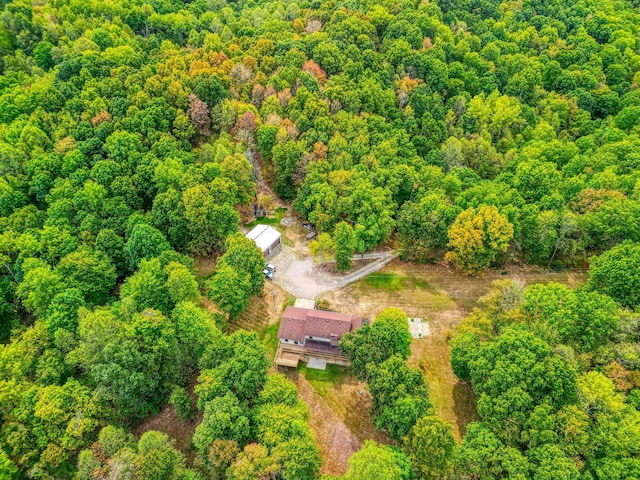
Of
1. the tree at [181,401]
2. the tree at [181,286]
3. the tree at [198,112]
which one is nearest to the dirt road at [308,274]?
the tree at [181,286]

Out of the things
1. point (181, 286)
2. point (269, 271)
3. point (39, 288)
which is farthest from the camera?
point (269, 271)

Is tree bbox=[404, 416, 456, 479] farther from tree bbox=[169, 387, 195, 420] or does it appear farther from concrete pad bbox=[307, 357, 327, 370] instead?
tree bbox=[169, 387, 195, 420]

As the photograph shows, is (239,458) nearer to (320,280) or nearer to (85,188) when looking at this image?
(320,280)

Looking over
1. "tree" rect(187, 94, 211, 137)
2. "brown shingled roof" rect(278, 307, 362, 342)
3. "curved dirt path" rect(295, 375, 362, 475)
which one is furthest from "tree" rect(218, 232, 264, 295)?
"tree" rect(187, 94, 211, 137)

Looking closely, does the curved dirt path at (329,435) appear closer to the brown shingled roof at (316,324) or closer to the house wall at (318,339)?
the house wall at (318,339)

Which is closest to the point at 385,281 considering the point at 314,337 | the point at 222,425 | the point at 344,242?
the point at 344,242

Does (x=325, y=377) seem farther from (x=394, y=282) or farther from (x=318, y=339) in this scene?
(x=394, y=282)
